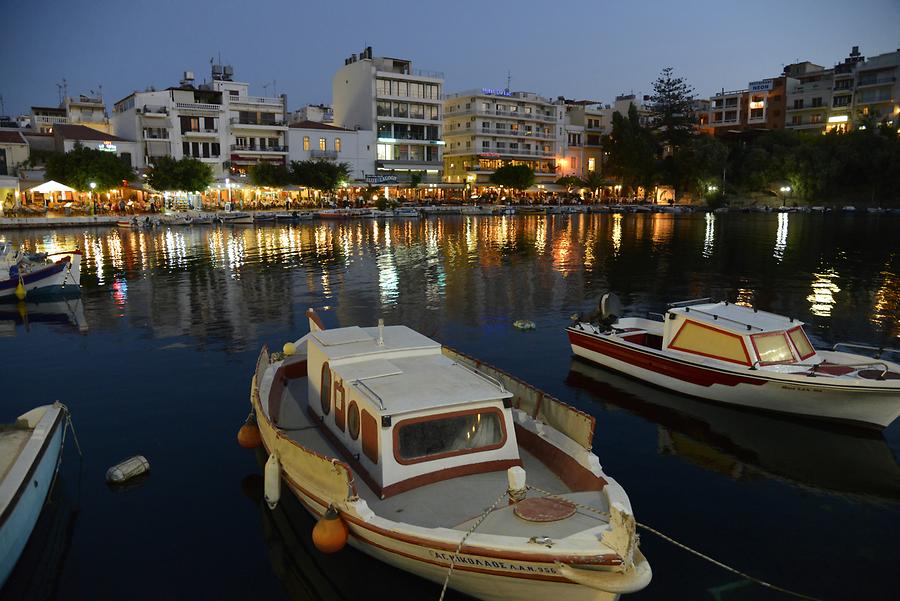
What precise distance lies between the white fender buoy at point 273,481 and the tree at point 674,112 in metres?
115

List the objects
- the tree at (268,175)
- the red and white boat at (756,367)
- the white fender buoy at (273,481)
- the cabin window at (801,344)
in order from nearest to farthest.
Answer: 1. the white fender buoy at (273,481)
2. the red and white boat at (756,367)
3. the cabin window at (801,344)
4. the tree at (268,175)

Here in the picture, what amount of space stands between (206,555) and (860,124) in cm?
12236

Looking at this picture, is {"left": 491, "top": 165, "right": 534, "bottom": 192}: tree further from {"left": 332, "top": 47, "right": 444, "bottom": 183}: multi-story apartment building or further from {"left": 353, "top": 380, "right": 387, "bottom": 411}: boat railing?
{"left": 353, "top": 380, "right": 387, "bottom": 411}: boat railing

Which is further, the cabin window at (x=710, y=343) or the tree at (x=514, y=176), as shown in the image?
the tree at (x=514, y=176)

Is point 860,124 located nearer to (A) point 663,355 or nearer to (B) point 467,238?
(B) point 467,238

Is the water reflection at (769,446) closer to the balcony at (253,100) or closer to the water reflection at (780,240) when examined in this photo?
the water reflection at (780,240)

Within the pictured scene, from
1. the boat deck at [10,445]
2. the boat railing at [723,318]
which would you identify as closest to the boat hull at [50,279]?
the boat deck at [10,445]

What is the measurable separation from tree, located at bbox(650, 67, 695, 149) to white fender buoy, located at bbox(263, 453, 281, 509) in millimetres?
114908

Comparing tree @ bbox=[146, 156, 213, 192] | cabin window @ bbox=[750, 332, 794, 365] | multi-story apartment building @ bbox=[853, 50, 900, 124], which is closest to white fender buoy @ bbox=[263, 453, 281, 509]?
cabin window @ bbox=[750, 332, 794, 365]

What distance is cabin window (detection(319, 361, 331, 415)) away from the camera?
10454 mm

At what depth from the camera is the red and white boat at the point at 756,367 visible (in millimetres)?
13023

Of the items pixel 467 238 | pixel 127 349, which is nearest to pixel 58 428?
pixel 127 349

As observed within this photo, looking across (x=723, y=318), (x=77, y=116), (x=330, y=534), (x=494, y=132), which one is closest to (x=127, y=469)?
(x=330, y=534)

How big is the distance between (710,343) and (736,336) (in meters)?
0.72
